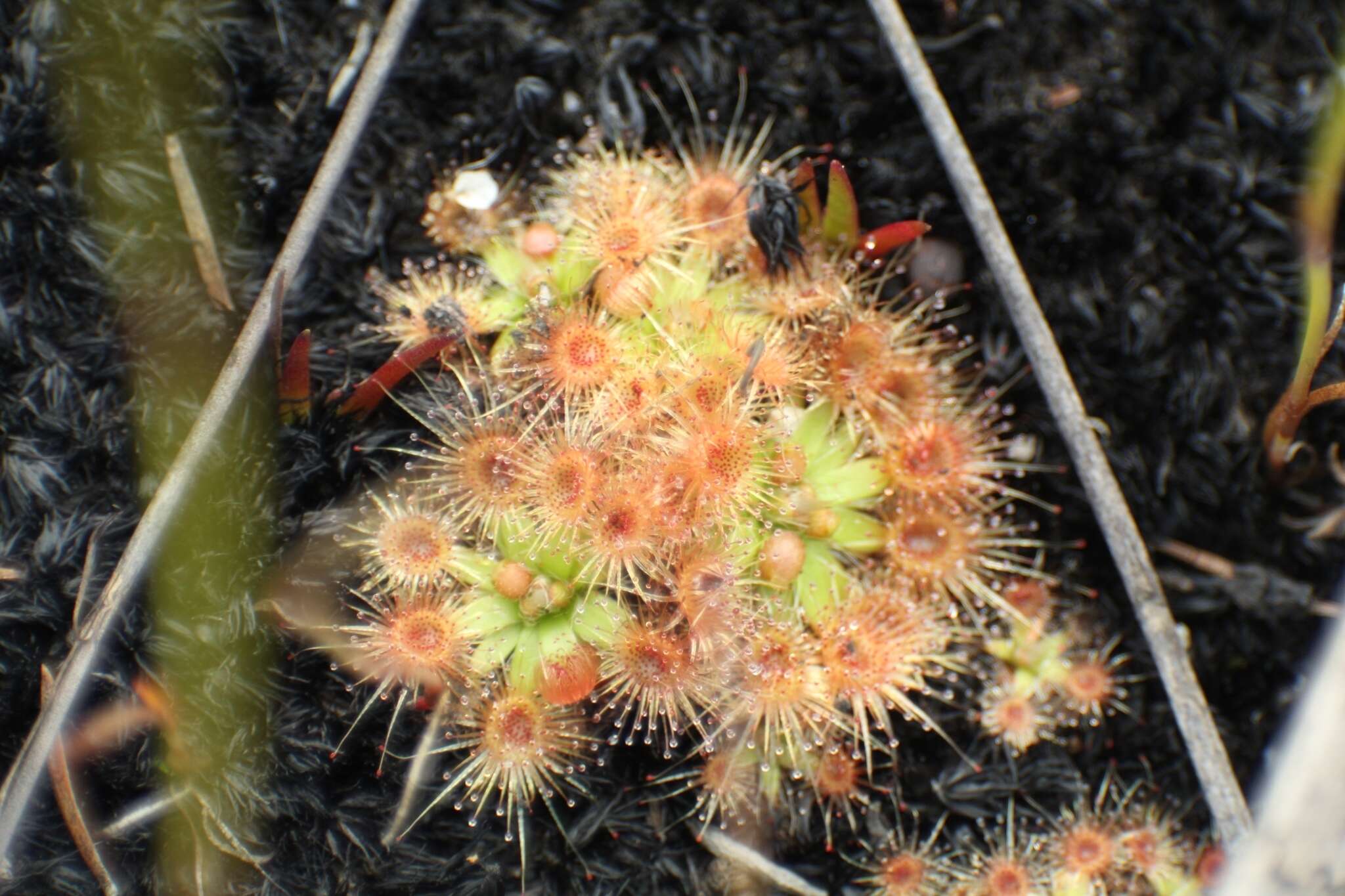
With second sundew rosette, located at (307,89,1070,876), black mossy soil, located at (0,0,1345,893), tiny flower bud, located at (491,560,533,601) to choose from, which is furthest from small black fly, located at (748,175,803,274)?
tiny flower bud, located at (491,560,533,601)

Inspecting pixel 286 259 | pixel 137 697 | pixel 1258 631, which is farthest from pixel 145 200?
pixel 1258 631

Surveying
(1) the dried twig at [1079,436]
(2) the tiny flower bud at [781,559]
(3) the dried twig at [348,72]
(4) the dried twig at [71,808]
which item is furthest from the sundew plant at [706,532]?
(4) the dried twig at [71,808]

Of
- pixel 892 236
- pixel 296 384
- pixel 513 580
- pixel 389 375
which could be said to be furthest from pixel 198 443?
Answer: pixel 892 236

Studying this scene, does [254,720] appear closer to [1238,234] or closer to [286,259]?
[286,259]

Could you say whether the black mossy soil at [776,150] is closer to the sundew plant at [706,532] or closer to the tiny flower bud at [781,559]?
the sundew plant at [706,532]

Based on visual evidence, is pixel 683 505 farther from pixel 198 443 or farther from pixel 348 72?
pixel 348 72

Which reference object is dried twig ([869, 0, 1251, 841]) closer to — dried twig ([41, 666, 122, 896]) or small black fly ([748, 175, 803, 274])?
small black fly ([748, 175, 803, 274])
